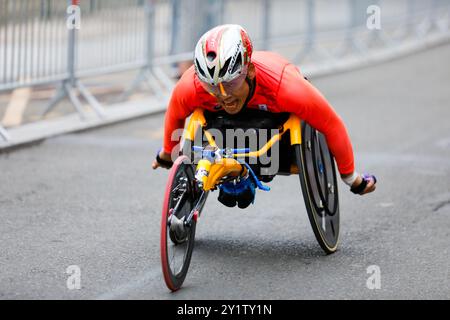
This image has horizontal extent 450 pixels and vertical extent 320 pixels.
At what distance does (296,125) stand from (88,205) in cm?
230

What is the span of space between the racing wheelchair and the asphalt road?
8.0 inches

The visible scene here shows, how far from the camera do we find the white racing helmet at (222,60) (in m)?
5.74

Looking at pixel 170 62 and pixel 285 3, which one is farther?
pixel 285 3

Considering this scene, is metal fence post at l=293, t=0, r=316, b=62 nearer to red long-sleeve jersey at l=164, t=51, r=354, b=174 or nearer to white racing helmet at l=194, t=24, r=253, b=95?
red long-sleeve jersey at l=164, t=51, r=354, b=174

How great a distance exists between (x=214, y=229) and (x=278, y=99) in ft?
4.85

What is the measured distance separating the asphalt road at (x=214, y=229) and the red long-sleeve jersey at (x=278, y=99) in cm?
81

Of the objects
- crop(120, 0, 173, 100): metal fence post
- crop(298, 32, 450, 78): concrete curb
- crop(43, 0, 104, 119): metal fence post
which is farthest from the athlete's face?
crop(298, 32, 450, 78): concrete curb

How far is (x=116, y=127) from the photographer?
38.7 feet

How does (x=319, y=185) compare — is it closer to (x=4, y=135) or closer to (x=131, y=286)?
(x=131, y=286)

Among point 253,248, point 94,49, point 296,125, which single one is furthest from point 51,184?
point 94,49

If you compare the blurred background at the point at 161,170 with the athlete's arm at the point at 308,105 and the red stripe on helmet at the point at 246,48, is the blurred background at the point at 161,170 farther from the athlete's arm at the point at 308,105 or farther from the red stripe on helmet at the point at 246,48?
the red stripe on helmet at the point at 246,48

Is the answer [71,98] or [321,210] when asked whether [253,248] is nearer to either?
[321,210]

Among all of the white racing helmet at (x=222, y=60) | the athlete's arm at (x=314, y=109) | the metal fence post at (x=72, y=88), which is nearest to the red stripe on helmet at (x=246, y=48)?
the white racing helmet at (x=222, y=60)

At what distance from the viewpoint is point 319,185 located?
6.55m
